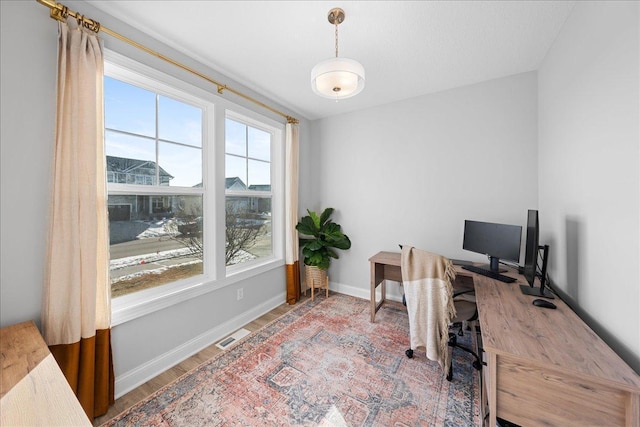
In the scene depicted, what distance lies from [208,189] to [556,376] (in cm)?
267

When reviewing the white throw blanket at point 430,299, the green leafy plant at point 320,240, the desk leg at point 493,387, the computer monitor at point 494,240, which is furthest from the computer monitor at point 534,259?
the green leafy plant at point 320,240

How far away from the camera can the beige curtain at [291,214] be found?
3266mm

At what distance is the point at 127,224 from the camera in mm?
1922

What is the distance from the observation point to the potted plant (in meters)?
3.29

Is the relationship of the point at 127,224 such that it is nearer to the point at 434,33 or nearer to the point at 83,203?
the point at 83,203

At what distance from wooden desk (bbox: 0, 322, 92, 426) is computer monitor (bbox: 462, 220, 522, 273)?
275cm

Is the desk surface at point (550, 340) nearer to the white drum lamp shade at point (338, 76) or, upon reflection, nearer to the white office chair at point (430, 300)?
the white office chair at point (430, 300)

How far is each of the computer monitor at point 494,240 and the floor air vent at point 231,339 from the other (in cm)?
247

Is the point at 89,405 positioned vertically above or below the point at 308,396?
above

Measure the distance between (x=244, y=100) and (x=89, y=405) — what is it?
2761 mm

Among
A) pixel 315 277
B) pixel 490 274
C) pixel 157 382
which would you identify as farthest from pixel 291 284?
pixel 490 274

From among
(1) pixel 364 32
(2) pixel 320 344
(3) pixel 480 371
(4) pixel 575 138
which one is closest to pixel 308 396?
(2) pixel 320 344

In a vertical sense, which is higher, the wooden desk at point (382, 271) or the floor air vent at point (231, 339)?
the wooden desk at point (382, 271)

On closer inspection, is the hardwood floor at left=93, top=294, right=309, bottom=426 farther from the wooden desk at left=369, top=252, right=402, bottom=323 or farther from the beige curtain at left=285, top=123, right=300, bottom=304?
the wooden desk at left=369, top=252, right=402, bottom=323
